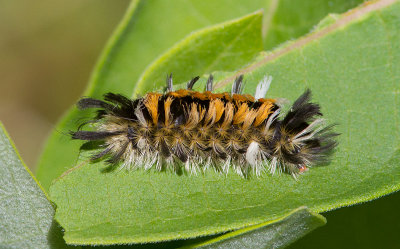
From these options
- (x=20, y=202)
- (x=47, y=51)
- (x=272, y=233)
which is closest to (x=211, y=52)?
(x=272, y=233)

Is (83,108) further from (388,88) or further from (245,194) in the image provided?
(388,88)

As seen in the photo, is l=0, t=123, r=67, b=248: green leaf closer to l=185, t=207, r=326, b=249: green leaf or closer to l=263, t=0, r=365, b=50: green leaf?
l=185, t=207, r=326, b=249: green leaf

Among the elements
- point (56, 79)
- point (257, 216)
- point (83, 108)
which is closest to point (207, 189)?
point (257, 216)

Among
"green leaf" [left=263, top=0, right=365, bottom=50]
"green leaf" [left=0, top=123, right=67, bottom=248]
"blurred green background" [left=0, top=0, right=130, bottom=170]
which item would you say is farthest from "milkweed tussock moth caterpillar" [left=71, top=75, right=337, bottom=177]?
"blurred green background" [left=0, top=0, right=130, bottom=170]

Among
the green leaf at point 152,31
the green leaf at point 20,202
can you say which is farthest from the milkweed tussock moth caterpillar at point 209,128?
the green leaf at point 20,202

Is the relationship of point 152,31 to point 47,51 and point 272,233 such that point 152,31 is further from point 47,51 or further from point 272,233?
point 47,51
